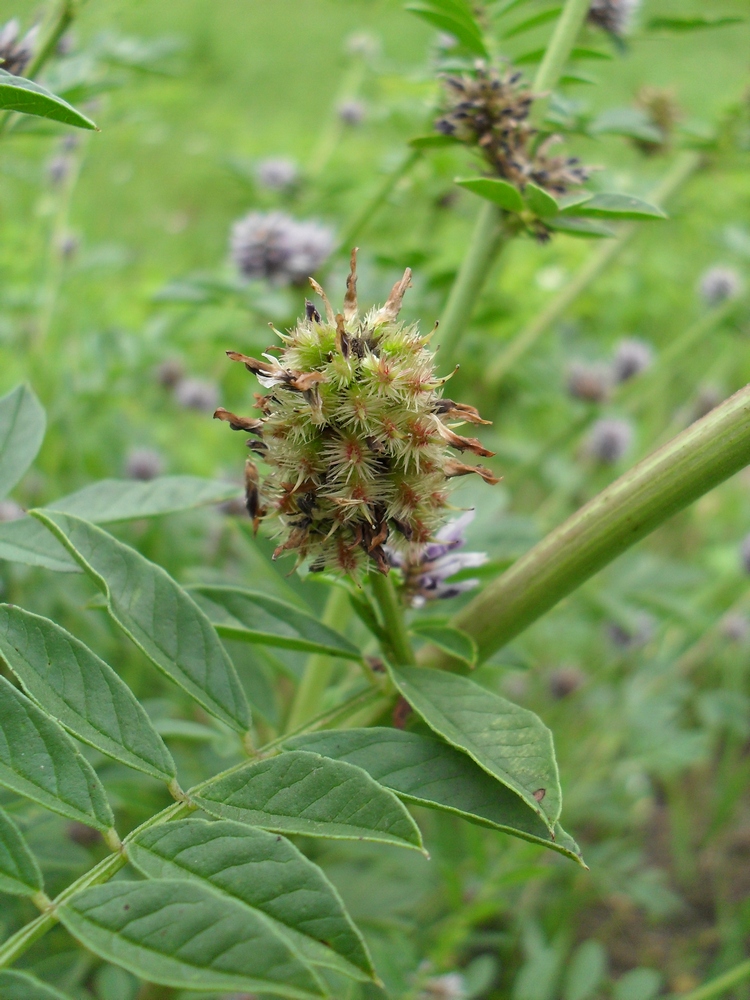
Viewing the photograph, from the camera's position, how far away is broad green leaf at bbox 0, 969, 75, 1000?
52cm

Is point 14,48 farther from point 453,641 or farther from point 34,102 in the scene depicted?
point 453,641

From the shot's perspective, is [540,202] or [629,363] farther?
[629,363]

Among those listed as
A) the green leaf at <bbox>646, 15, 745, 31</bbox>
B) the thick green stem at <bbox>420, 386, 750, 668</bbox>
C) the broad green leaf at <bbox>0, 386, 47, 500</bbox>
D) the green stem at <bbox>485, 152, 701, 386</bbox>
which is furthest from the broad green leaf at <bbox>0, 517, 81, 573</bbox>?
the green stem at <bbox>485, 152, 701, 386</bbox>

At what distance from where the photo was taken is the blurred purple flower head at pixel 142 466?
82.4 inches

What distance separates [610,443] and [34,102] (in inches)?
78.2

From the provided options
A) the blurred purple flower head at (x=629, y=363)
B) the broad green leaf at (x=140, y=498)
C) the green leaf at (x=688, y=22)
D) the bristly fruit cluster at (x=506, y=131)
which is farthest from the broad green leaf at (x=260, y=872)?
the blurred purple flower head at (x=629, y=363)

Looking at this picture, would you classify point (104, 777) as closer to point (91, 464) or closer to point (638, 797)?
point (91, 464)

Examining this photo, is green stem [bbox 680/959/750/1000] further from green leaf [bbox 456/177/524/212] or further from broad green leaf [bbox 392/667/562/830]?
green leaf [bbox 456/177/524/212]

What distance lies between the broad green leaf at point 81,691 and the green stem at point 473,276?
566 millimetres

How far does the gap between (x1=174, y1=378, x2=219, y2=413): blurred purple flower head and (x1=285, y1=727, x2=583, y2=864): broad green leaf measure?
1894mm

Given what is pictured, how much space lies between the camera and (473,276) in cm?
104

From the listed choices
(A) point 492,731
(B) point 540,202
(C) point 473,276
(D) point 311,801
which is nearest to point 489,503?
(C) point 473,276

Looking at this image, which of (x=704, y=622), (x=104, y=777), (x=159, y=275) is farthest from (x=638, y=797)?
(x=159, y=275)

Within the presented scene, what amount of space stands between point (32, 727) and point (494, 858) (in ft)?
4.64
